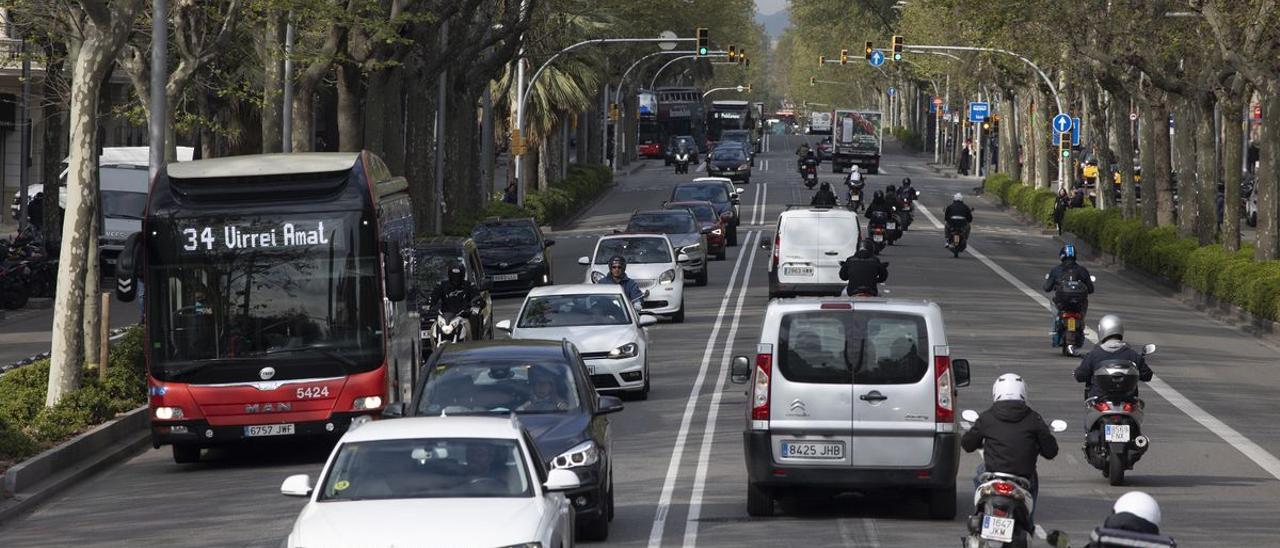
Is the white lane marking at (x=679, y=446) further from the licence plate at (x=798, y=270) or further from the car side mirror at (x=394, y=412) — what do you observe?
the car side mirror at (x=394, y=412)

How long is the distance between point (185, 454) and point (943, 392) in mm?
8124

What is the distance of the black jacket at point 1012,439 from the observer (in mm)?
12023

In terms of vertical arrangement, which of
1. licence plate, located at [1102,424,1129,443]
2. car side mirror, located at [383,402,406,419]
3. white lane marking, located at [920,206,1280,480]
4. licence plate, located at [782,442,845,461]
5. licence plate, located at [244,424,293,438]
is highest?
car side mirror, located at [383,402,406,419]

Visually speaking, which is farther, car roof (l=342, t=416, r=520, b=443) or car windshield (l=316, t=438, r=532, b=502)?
car roof (l=342, t=416, r=520, b=443)

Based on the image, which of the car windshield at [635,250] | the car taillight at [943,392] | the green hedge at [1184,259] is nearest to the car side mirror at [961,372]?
the car taillight at [943,392]

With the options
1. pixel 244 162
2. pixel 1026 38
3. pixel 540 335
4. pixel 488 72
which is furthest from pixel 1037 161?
pixel 244 162

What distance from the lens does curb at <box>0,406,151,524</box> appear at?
16.2 meters

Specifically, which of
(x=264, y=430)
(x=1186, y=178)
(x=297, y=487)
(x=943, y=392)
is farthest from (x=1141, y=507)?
(x=1186, y=178)

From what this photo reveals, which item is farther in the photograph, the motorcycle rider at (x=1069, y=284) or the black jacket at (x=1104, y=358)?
the motorcycle rider at (x=1069, y=284)

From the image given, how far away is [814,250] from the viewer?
118 feet

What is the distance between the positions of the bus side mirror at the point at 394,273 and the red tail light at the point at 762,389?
521 cm

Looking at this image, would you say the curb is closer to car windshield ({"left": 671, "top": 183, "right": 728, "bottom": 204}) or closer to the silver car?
the silver car

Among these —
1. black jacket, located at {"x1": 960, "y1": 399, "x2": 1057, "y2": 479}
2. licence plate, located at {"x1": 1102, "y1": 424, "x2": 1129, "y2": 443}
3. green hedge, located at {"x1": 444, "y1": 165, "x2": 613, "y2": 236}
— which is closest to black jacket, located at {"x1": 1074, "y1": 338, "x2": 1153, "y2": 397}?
licence plate, located at {"x1": 1102, "y1": 424, "x2": 1129, "y2": 443}

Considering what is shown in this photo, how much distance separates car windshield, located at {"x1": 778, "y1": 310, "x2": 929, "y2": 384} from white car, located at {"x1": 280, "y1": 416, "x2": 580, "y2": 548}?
351 centimetres
